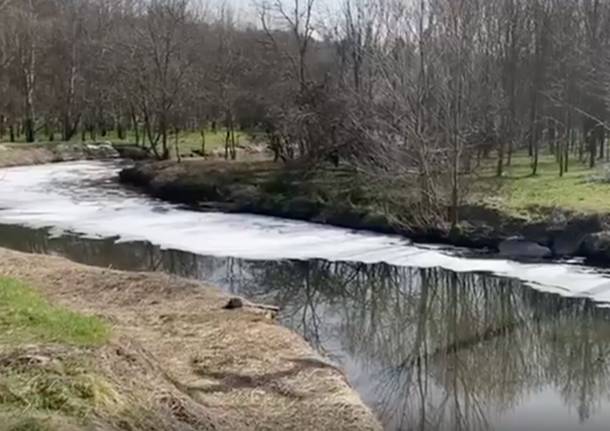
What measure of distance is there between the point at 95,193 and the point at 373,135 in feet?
36.7

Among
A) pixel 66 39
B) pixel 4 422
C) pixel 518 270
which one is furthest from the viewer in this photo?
pixel 66 39

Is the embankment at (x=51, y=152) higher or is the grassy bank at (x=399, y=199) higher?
the embankment at (x=51, y=152)

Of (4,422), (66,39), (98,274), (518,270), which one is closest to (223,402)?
(4,422)

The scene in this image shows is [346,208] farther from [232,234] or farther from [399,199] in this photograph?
[232,234]

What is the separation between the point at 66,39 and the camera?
4306 centimetres

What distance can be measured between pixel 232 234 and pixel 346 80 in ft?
31.8

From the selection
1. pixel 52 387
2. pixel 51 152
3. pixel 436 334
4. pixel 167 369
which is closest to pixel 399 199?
pixel 436 334

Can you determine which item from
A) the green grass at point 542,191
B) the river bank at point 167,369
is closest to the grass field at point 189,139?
the green grass at point 542,191

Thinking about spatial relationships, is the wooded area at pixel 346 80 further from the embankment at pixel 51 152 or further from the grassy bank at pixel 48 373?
the grassy bank at pixel 48 373

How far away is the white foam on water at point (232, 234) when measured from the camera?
14672mm

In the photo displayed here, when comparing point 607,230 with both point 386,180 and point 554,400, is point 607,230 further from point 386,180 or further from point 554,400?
point 554,400

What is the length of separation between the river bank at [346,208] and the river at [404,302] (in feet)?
2.64

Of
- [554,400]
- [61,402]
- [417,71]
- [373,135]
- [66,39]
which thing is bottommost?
[554,400]

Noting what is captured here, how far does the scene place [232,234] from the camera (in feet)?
62.2
